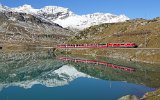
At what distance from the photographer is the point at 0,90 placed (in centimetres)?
8569

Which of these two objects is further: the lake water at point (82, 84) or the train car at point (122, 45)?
the train car at point (122, 45)

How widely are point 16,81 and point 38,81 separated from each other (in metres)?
7.02

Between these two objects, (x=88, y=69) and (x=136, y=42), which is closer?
(x=88, y=69)

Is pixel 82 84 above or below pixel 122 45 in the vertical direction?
below

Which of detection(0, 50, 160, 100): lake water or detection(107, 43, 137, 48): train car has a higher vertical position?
detection(107, 43, 137, 48): train car

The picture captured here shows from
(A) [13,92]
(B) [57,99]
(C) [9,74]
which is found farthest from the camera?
(C) [9,74]

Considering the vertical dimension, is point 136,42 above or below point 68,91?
above

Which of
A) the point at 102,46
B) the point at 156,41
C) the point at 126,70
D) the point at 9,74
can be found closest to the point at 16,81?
the point at 9,74

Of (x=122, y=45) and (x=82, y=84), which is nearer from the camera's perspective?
(x=82, y=84)

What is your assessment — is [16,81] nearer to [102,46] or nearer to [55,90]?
[55,90]

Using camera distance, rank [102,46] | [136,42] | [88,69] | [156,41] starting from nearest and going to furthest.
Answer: [88,69] → [156,41] → [136,42] → [102,46]

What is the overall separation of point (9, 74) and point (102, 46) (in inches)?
3402

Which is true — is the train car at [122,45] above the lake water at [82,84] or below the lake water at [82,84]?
above

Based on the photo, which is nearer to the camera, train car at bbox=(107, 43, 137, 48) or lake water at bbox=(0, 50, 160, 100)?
lake water at bbox=(0, 50, 160, 100)
